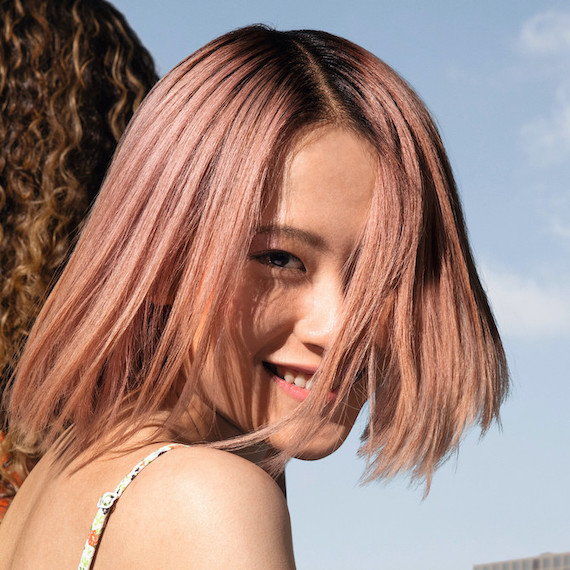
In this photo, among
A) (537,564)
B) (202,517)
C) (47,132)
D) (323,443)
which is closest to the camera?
(202,517)

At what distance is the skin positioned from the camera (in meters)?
1.55

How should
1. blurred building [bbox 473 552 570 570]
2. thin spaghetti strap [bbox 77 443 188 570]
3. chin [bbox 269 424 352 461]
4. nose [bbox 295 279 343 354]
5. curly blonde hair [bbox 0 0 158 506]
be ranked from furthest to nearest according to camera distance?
blurred building [bbox 473 552 570 570] < curly blonde hair [bbox 0 0 158 506] < chin [bbox 269 424 352 461] < nose [bbox 295 279 343 354] < thin spaghetti strap [bbox 77 443 188 570]

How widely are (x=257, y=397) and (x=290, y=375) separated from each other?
0.09 meters

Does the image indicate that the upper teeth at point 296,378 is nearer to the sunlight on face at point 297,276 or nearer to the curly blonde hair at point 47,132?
the sunlight on face at point 297,276

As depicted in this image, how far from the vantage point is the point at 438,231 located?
209 centimetres

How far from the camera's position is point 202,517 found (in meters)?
1.49

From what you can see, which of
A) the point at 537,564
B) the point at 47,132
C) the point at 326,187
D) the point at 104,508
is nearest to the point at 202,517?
the point at 104,508

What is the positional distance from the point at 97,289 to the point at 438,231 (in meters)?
0.79

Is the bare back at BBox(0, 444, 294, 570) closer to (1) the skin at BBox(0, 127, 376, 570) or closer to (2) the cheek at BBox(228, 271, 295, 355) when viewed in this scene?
(1) the skin at BBox(0, 127, 376, 570)

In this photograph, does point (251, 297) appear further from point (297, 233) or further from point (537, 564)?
point (537, 564)

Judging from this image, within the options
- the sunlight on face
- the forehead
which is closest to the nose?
the sunlight on face

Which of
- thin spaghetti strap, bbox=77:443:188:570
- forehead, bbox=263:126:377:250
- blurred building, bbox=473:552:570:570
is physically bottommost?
blurred building, bbox=473:552:570:570

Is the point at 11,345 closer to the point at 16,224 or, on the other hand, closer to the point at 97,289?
the point at 16,224

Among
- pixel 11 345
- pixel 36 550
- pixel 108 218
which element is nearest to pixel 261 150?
pixel 108 218
